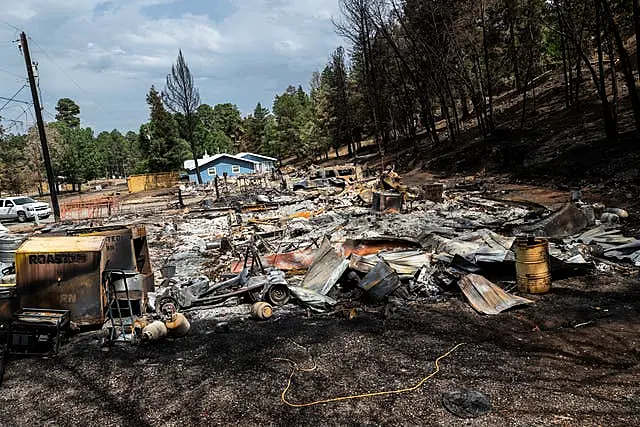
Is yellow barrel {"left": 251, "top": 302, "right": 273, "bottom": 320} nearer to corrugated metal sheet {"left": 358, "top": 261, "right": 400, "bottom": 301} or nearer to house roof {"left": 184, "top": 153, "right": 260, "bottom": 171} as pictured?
corrugated metal sheet {"left": 358, "top": 261, "right": 400, "bottom": 301}

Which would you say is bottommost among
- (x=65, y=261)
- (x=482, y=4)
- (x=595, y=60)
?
(x=65, y=261)

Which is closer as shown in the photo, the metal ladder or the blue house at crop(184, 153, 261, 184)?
the metal ladder

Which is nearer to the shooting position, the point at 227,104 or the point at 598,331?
the point at 598,331

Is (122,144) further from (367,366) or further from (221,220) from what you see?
(367,366)

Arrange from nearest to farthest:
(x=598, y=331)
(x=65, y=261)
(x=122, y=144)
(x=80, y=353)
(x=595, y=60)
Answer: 1. (x=598, y=331)
2. (x=80, y=353)
3. (x=65, y=261)
4. (x=595, y=60)
5. (x=122, y=144)

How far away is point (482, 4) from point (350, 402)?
2980cm

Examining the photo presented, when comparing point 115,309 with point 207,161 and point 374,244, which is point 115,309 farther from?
point 207,161

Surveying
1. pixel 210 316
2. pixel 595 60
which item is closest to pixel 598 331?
pixel 210 316

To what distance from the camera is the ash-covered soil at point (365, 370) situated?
15.9ft

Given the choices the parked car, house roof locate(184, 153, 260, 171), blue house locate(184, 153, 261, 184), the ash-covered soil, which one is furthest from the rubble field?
blue house locate(184, 153, 261, 184)

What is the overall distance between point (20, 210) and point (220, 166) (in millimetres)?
33040

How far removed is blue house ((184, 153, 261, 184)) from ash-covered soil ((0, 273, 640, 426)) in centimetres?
5194

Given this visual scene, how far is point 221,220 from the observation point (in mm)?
20969

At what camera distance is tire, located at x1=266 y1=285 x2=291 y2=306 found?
340 inches
